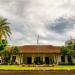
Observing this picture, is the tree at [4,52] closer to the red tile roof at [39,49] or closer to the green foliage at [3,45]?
the green foliage at [3,45]

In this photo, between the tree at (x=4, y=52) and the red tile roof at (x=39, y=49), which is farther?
the red tile roof at (x=39, y=49)

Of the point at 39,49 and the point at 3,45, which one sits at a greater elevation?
the point at 3,45

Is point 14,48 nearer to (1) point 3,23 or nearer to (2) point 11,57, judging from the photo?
(2) point 11,57

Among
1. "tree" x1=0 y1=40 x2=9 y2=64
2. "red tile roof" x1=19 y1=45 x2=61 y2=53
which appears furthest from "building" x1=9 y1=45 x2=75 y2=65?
"tree" x1=0 y1=40 x2=9 y2=64

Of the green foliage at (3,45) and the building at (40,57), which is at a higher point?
the green foliage at (3,45)

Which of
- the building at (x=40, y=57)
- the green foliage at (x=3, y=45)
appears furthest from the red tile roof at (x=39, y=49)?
the green foliage at (x=3, y=45)

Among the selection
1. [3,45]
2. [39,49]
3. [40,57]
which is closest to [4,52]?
[3,45]

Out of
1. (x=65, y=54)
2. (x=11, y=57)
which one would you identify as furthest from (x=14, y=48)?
(x=65, y=54)

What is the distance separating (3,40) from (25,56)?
6.37 meters

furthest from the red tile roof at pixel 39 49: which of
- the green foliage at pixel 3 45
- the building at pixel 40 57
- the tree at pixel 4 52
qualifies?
the green foliage at pixel 3 45

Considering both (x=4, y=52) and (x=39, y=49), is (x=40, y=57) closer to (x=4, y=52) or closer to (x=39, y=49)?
(x=39, y=49)

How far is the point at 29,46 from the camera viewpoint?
61250 millimetres

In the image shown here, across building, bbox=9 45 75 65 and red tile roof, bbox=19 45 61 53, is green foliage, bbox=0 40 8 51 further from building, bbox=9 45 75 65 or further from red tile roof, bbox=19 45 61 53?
red tile roof, bbox=19 45 61 53

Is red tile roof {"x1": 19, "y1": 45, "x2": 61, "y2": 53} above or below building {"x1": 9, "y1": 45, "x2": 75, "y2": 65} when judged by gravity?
above
